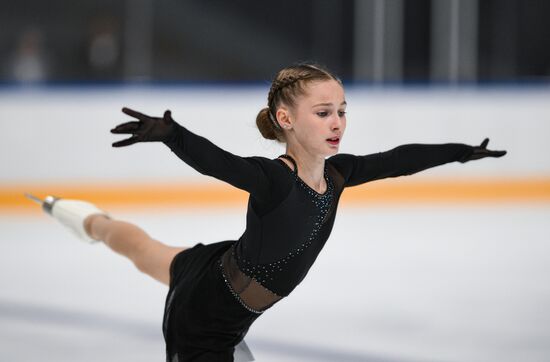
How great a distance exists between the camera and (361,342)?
3025 mm

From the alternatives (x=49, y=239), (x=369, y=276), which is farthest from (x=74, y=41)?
(x=369, y=276)

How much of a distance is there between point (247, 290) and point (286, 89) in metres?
0.54

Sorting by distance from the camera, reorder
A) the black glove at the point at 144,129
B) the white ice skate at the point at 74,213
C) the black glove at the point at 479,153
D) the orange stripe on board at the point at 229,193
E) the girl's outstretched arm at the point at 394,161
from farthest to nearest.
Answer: the orange stripe on board at the point at 229,193 → the white ice skate at the point at 74,213 → the black glove at the point at 479,153 → the girl's outstretched arm at the point at 394,161 → the black glove at the point at 144,129

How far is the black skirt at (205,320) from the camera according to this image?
2.24 metres

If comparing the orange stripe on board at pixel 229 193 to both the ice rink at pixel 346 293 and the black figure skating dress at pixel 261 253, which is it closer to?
the ice rink at pixel 346 293

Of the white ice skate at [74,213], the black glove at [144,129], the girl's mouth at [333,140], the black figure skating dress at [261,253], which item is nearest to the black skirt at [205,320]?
the black figure skating dress at [261,253]

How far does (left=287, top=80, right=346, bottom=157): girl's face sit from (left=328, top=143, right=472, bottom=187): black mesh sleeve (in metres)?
0.27

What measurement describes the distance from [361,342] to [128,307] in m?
1.09

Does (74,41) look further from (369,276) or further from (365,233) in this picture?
(369,276)

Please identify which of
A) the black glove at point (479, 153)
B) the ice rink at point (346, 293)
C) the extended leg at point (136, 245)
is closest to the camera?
the black glove at point (479, 153)

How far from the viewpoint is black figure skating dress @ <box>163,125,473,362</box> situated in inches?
81.5

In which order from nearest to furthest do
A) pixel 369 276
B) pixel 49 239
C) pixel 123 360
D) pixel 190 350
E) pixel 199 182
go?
pixel 190 350, pixel 123 360, pixel 369 276, pixel 49 239, pixel 199 182

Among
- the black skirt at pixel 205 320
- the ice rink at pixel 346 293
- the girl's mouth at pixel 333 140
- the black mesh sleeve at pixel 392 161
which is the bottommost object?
the ice rink at pixel 346 293

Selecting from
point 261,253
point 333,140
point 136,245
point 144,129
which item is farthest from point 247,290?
point 136,245
